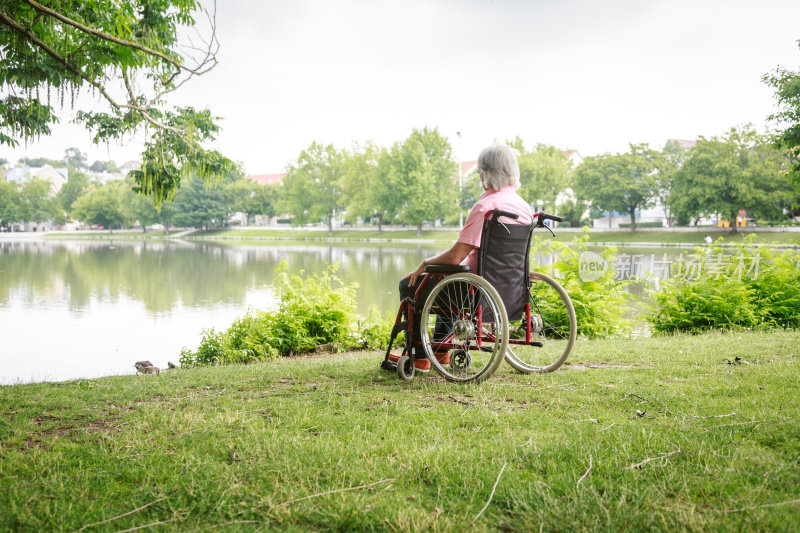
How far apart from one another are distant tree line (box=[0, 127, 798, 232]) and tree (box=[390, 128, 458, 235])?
0.31 ft

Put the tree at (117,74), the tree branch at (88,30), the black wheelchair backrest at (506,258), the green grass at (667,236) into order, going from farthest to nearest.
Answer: the green grass at (667,236) < the tree at (117,74) < the tree branch at (88,30) < the black wheelchair backrest at (506,258)

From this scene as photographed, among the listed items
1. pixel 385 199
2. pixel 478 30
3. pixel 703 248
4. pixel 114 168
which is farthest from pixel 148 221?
pixel 114 168

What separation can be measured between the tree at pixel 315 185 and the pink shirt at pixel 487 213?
2239 inches

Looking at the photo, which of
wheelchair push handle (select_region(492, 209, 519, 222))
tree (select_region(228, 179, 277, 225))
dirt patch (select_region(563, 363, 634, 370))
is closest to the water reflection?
dirt patch (select_region(563, 363, 634, 370))

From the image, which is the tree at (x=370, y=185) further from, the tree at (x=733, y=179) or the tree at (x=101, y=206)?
the tree at (x=101, y=206)

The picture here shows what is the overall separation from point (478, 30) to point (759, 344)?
896 cm

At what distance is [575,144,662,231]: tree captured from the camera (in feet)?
146

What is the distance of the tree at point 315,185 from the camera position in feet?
199

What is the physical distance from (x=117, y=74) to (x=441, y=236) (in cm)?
4495

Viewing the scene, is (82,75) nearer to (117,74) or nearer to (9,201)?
(117,74)

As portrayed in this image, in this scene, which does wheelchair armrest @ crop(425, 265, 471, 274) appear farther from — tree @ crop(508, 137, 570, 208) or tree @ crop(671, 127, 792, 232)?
tree @ crop(508, 137, 570, 208)

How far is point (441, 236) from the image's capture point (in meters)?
51.2

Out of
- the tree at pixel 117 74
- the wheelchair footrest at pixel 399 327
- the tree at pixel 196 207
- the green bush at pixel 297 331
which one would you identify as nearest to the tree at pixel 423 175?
the tree at pixel 196 207

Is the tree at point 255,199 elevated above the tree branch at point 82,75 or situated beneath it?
elevated above
